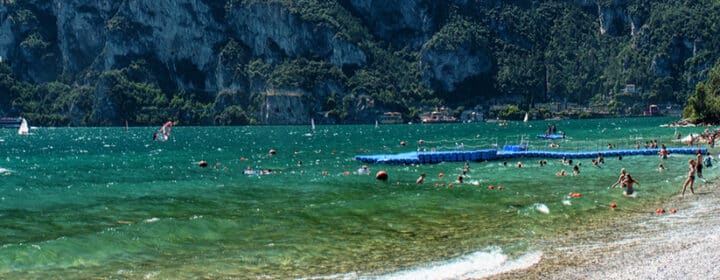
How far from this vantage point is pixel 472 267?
2588 cm

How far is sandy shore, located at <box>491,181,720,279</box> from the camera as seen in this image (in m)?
23.2

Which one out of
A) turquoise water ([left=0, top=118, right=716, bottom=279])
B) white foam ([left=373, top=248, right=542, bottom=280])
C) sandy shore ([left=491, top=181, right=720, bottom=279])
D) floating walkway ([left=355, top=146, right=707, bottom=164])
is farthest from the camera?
floating walkway ([left=355, top=146, right=707, bottom=164])

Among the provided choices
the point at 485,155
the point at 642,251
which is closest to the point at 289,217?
the point at 642,251

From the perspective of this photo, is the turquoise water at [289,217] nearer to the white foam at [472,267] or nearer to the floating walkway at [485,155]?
the white foam at [472,267]

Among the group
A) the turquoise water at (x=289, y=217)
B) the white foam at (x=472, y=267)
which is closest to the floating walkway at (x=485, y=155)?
the turquoise water at (x=289, y=217)

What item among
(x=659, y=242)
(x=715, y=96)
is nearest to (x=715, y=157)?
(x=659, y=242)

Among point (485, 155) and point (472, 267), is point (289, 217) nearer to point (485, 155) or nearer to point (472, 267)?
point (472, 267)

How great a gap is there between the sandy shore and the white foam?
635mm

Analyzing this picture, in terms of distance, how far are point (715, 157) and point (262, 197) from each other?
4953 centimetres

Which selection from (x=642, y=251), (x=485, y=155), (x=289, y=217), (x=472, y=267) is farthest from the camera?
(x=485, y=155)

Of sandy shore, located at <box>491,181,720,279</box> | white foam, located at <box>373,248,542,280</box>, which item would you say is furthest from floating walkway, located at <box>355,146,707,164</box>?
white foam, located at <box>373,248,542,280</box>

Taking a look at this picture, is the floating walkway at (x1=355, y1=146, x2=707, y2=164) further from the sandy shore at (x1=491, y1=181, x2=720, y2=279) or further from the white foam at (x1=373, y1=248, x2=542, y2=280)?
the white foam at (x1=373, y1=248, x2=542, y2=280)

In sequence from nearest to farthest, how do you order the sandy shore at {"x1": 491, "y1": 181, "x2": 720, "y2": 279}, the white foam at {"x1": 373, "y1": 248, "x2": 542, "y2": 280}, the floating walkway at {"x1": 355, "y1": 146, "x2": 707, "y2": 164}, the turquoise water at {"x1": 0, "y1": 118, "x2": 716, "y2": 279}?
the sandy shore at {"x1": 491, "y1": 181, "x2": 720, "y2": 279}, the white foam at {"x1": 373, "y1": 248, "x2": 542, "y2": 280}, the turquoise water at {"x1": 0, "y1": 118, "x2": 716, "y2": 279}, the floating walkway at {"x1": 355, "y1": 146, "x2": 707, "y2": 164}

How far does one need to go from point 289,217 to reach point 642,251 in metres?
18.1
